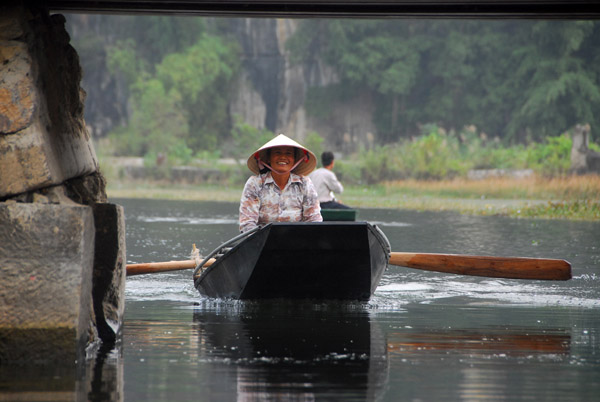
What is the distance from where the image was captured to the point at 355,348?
22.7 feet

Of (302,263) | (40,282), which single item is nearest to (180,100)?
(302,263)

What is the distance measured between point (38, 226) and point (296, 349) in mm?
1900

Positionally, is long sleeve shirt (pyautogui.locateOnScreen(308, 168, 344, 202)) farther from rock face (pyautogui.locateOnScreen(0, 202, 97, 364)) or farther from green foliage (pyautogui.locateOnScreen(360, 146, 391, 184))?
green foliage (pyautogui.locateOnScreen(360, 146, 391, 184))

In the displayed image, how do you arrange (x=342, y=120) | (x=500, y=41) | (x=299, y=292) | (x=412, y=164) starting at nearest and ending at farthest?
(x=299, y=292)
(x=412, y=164)
(x=500, y=41)
(x=342, y=120)

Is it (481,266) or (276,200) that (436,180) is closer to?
(481,266)

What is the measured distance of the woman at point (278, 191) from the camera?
352 inches

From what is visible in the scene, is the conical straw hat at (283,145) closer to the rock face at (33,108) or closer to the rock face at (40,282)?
the rock face at (33,108)

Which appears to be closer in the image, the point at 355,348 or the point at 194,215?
the point at 355,348

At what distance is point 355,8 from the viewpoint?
8164 millimetres

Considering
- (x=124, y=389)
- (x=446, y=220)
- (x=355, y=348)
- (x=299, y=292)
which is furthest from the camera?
(x=446, y=220)

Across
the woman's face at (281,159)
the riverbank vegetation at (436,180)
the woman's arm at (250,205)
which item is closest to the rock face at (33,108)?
the woman's arm at (250,205)

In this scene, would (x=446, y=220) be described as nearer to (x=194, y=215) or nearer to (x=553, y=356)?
(x=194, y=215)

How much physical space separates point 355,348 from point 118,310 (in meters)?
1.85

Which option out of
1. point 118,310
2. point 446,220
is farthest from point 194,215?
point 118,310
